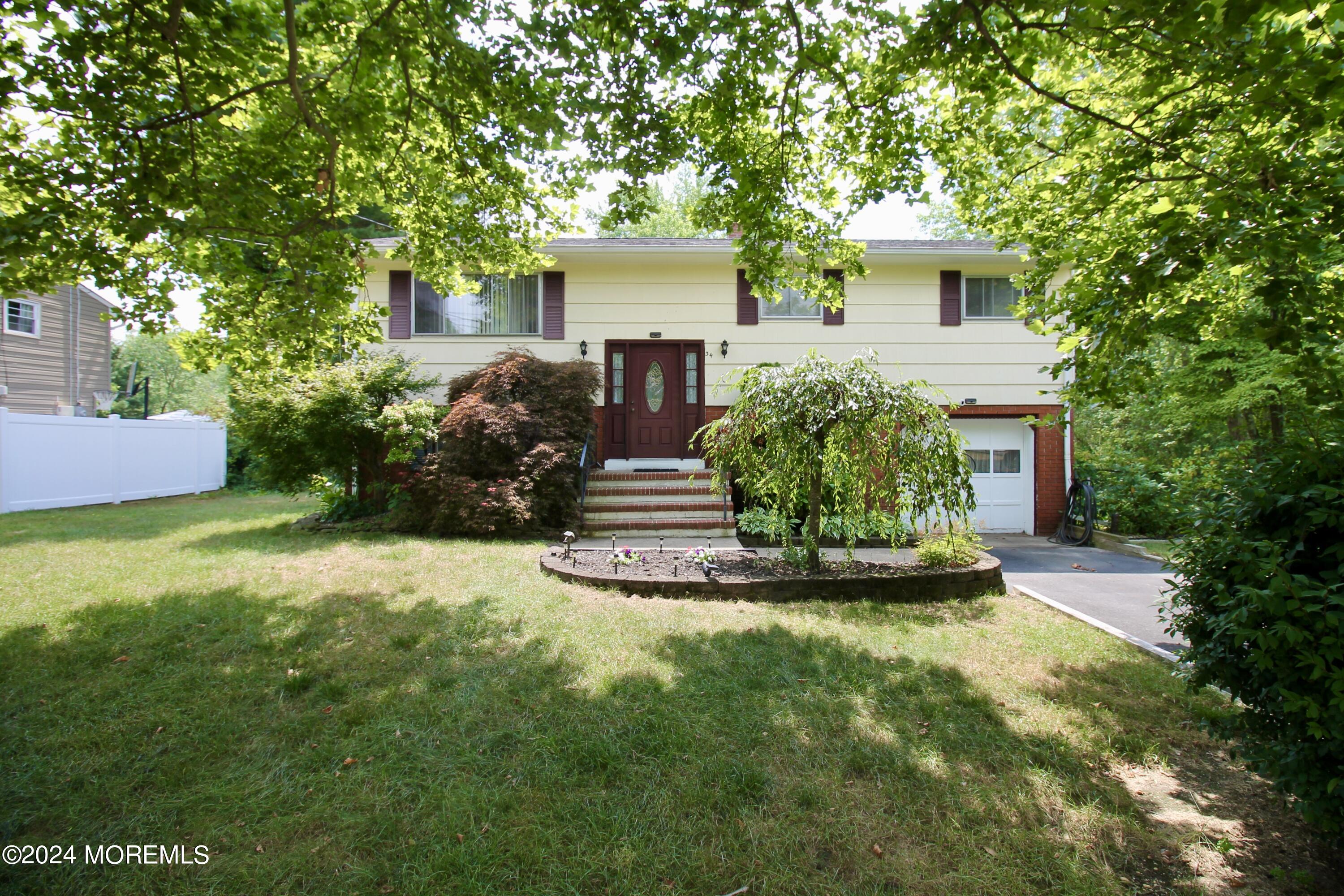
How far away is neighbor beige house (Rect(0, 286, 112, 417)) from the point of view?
609 inches

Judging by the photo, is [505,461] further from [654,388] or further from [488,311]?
[488,311]

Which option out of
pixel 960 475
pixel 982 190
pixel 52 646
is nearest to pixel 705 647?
pixel 960 475

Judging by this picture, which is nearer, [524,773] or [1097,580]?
[524,773]

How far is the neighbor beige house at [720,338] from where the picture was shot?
10992mm

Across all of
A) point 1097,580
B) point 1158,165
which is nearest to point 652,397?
point 1097,580

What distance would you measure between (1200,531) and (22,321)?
78.6 feet

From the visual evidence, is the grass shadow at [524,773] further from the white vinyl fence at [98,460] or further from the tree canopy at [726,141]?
the white vinyl fence at [98,460]

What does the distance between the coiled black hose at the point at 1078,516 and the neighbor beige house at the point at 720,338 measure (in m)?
0.45

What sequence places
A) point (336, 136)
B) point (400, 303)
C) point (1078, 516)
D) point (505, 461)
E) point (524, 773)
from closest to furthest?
point (524, 773)
point (336, 136)
point (505, 461)
point (1078, 516)
point (400, 303)

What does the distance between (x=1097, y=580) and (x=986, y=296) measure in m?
6.00

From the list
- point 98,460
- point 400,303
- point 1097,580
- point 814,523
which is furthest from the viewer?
point 98,460

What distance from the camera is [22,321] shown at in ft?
51.9

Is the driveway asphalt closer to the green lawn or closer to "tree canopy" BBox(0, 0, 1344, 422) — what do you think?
the green lawn

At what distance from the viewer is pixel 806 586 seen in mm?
5785
